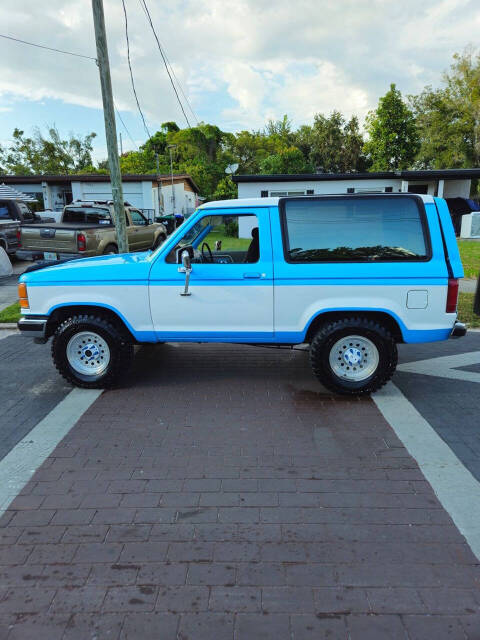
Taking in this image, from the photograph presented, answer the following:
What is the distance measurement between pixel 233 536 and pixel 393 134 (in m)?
46.1

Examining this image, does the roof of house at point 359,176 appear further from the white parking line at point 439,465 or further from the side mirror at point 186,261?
the white parking line at point 439,465

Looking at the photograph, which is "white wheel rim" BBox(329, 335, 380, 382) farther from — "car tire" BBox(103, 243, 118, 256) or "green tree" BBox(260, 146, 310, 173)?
"green tree" BBox(260, 146, 310, 173)

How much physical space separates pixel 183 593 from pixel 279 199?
383 centimetres

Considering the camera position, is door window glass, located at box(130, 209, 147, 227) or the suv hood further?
door window glass, located at box(130, 209, 147, 227)

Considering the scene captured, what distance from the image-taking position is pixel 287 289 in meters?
4.89

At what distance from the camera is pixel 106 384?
5.36 m

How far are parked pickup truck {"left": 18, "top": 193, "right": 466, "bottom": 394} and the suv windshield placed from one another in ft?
29.7

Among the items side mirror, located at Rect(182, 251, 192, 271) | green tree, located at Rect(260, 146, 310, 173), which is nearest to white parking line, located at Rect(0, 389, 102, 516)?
side mirror, located at Rect(182, 251, 192, 271)

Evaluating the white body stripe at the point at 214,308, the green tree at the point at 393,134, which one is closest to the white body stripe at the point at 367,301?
the white body stripe at the point at 214,308

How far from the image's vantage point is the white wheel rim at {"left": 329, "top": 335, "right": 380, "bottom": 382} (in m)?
5.01

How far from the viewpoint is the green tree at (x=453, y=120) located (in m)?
39.0

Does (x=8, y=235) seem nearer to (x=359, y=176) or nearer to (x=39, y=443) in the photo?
(x=39, y=443)

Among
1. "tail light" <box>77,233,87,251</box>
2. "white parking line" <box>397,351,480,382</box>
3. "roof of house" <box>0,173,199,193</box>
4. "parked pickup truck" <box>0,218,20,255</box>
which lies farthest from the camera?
"roof of house" <box>0,173,199,193</box>

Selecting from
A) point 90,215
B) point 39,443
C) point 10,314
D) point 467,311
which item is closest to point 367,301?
point 39,443
